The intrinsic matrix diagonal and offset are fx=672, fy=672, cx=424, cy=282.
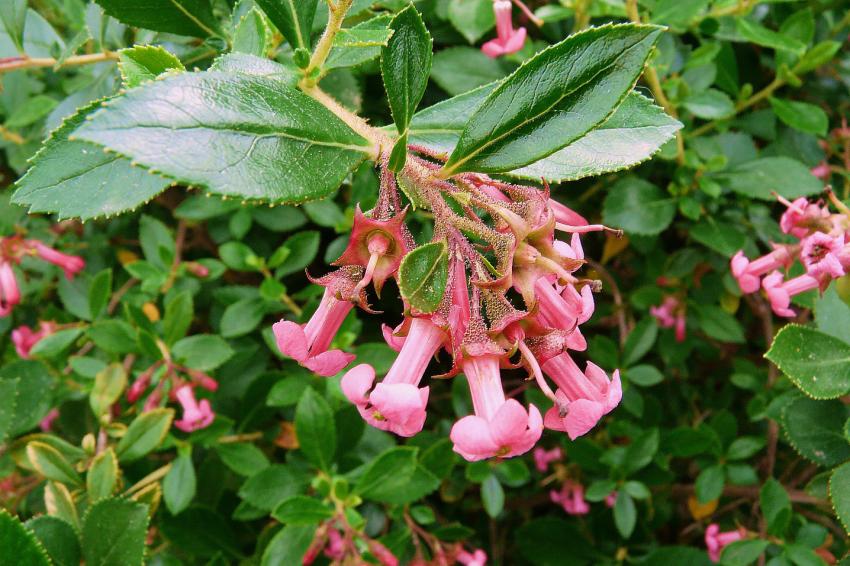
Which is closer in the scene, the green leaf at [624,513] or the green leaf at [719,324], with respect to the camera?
the green leaf at [624,513]

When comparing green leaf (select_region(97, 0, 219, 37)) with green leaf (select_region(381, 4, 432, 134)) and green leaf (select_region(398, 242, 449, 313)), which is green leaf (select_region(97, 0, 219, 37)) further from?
green leaf (select_region(398, 242, 449, 313))

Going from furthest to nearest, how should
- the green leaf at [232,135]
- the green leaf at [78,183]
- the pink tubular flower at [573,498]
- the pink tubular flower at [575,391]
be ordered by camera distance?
the pink tubular flower at [573,498] < the green leaf at [78,183] < the pink tubular flower at [575,391] < the green leaf at [232,135]

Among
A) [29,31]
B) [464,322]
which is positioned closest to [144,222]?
[29,31]

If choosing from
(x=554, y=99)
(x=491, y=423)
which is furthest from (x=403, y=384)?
(x=554, y=99)

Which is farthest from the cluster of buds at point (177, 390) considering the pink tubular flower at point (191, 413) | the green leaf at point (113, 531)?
the green leaf at point (113, 531)

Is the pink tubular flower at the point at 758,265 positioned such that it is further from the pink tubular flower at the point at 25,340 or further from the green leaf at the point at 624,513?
the pink tubular flower at the point at 25,340

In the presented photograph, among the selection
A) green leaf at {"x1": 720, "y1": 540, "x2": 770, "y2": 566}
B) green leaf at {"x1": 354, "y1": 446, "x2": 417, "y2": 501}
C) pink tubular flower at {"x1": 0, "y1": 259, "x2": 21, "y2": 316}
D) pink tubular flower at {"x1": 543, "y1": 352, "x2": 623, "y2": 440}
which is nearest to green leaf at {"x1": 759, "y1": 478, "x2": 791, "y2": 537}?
green leaf at {"x1": 720, "y1": 540, "x2": 770, "y2": 566}

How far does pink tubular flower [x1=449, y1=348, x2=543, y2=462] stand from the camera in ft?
2.06

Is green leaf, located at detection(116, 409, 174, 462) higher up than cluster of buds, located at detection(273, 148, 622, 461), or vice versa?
cluster of buds, located at detection(273, 148, 622, 461)

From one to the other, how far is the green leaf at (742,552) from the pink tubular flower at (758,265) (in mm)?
525

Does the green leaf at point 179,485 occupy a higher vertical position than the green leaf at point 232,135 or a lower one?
lower

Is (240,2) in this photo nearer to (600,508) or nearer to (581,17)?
(581,17)

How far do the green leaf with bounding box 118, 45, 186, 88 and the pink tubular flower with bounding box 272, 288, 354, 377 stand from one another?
0.30m

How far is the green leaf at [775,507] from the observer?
130 cm
